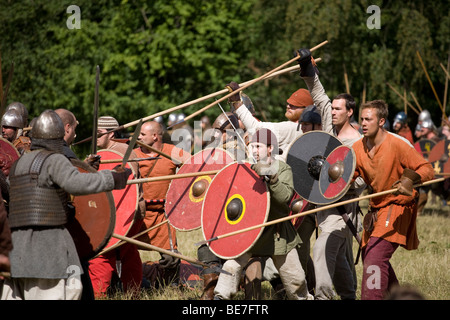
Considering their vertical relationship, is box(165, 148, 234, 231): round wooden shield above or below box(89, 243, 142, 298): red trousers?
above

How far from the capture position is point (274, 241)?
5078 millimetres

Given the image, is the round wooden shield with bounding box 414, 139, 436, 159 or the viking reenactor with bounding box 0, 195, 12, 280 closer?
the viking reenactor with bounding box 0, 195, 12, 280

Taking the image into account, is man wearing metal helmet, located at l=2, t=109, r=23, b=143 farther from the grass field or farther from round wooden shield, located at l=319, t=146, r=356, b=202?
round wooden shield, located at l=319, t=146, r=356, b=202

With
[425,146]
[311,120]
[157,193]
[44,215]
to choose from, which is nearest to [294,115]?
[311,120]

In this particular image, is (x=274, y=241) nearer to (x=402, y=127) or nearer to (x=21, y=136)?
(x=21, y=136)

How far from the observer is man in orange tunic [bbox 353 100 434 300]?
15.6 ft

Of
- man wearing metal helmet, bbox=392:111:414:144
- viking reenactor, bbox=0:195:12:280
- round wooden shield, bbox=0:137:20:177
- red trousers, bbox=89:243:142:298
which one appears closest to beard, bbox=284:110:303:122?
red trousers, bbox=89:243:142:298

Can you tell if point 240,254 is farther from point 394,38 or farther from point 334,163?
point 394,38

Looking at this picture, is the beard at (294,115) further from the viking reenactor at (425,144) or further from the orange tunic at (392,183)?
the viking reenactor at (425,144)

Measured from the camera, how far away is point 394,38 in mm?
18578

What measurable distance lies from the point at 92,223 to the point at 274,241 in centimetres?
137

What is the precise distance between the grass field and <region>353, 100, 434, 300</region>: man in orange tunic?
33 centimetres
